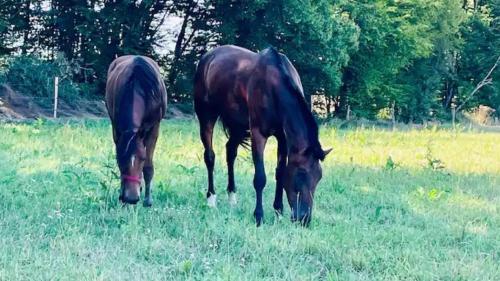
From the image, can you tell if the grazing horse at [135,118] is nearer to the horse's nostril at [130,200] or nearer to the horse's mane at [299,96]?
the horse's nostril at [130,200]

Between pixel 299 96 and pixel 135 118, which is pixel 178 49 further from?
pixel 299 96

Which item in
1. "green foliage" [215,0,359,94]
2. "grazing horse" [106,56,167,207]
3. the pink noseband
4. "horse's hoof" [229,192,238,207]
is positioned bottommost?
"horse's hoof" [229,192,238,207]

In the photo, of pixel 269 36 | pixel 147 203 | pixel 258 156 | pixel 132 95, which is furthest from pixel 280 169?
pixel 269 36

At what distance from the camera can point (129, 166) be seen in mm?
5477

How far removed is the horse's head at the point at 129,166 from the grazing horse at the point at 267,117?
1.00 m

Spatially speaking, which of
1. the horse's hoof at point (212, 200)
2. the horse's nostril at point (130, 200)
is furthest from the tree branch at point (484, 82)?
the horse's nostril at point (130, 200)

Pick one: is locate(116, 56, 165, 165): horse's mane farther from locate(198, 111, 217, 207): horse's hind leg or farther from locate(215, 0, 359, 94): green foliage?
locate(215, 0, 359, 94): green foliage

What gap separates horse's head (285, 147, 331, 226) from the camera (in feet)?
→ 17.5

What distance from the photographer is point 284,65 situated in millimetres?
5848

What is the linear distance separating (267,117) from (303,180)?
2.46ft

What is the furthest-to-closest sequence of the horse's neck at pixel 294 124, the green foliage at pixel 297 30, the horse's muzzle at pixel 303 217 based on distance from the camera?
the green foliage at pixel 297 30
the horse's neck at pixel 294 124
the horse's muzzle at pixel 303 217

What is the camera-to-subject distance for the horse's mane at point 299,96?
5340 mm

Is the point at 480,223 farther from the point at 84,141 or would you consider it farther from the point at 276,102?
the point at 84,141

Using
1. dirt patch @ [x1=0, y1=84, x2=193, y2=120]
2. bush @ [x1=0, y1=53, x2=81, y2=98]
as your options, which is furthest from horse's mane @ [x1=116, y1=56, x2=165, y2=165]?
bush @ [x1=0, y1=53, x2=81, y2=98]
